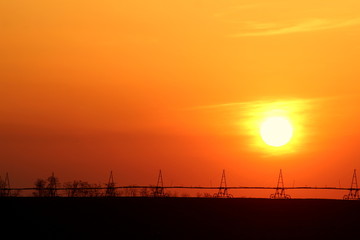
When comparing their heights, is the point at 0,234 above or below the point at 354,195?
below

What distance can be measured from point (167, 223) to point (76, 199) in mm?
9052

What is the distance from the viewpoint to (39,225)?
58.7m

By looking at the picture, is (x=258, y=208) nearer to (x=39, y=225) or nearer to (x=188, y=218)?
(x=188, y=218)

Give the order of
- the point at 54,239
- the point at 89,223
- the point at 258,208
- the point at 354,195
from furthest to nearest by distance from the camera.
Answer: the point at 354,195 → the point at 258,208 → the point at 89,223 → the point at 54,239

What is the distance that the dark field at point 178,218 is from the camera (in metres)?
57.2

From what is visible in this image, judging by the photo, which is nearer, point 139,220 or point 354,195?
point 139,220

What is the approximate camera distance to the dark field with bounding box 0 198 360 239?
5719cm

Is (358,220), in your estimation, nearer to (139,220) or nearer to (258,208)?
(258,208)

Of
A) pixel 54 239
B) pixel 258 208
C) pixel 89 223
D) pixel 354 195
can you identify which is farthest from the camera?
pixel 354 195

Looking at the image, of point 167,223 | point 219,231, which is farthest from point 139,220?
point 219,231

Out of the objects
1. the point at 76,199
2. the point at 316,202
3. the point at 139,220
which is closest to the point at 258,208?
the point at 316,202

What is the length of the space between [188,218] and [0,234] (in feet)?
42.1

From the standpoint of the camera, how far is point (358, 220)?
59781 millimetres

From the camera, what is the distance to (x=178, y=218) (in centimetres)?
6106
